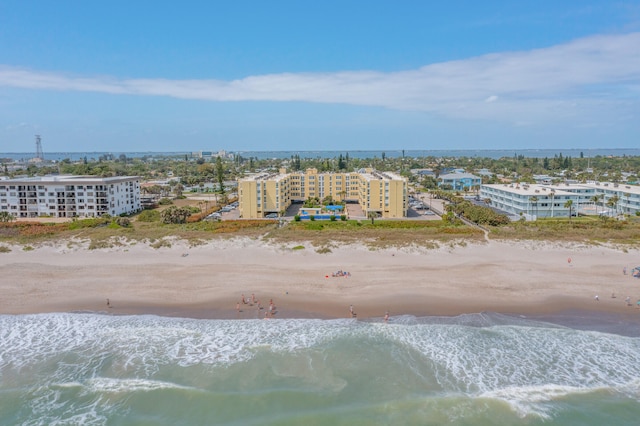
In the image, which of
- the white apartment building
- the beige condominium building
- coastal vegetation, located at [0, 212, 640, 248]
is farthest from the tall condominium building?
the white apartment building

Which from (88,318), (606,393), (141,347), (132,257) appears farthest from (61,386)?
(606,393)

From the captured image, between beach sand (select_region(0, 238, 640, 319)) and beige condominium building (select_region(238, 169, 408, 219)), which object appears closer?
beach sand (select_region(0, 238, 640, 319))

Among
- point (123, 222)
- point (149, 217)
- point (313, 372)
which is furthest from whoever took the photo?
point (149, 217)

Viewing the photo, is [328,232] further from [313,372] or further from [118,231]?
[313,372]

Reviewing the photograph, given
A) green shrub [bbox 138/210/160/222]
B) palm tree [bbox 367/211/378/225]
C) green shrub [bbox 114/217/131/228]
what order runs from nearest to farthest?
green shrub [bbox 114/217/131/228], green shrub [bbox 138/210/160/222], palm tree [bbox 367/211/378/225]

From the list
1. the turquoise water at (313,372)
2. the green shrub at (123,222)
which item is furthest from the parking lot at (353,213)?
the turquoise water at (313,372)

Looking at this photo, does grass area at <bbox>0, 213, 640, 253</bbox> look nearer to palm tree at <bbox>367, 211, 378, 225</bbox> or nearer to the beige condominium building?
palm tree at <bbox>367, 211, 378, 225</bbox>

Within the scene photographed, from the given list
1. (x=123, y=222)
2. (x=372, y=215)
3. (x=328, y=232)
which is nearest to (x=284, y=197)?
(x=372, y=215)
